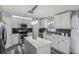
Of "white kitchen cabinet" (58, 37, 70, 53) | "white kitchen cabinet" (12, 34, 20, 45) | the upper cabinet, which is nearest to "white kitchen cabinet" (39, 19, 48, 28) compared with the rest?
the upper cabinet

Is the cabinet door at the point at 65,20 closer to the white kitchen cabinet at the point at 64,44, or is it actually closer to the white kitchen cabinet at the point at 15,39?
the white kitchen cabinet at the point at 64,44

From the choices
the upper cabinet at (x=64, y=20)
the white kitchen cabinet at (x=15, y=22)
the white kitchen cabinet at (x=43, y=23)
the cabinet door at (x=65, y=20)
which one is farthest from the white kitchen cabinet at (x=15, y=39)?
the cabinet door at (x=65, y=20)

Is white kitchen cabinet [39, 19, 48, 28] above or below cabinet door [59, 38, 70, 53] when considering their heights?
above

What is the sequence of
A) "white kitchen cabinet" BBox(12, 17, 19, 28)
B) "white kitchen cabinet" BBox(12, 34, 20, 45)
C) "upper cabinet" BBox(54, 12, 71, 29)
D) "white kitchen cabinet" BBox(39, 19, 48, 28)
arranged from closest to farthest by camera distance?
"upper cabinet" BBox(54, 12, 71, 29) < "white kitchen cabinet" BBox(12, 34, 20, 45) < "white kitchen cabinet" BBox(12, 17, 19, 28) < "white kitchen cabinet" BBox(39, 19, 48, 28)

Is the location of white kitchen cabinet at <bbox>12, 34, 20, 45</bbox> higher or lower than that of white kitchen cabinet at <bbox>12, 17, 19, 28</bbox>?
A: lower

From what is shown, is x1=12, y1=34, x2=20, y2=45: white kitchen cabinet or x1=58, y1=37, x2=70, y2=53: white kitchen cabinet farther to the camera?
x1=12, y1=34, x2=20, y2=45: white kitchen cabinet

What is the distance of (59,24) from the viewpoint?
4645mm

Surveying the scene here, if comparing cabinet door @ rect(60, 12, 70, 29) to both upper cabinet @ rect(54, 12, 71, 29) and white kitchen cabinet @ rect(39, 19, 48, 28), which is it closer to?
upper cabinet @ rect(54, 12, 71, 29)

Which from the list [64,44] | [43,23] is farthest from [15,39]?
[64,44]

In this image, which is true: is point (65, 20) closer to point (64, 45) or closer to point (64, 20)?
point (64, 20)

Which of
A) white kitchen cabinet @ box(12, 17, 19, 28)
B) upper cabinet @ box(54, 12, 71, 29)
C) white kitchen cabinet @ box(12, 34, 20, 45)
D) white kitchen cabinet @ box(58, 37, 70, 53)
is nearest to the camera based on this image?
white kitchen cabinet @ box(58, 37, 70, 53)

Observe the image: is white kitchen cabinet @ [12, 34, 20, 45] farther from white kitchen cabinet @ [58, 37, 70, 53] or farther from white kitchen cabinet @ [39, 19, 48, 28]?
white kitchen cabinet @ [58, 37, 70, 53]

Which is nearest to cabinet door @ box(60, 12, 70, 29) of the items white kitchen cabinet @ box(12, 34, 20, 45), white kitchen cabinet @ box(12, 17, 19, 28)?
white kitchen cabinet @ box(12, 34, 20, 45)
